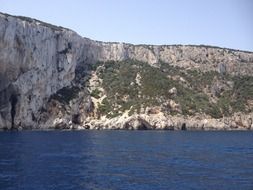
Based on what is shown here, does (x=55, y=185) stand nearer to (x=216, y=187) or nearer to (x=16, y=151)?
(x=216, y=187)

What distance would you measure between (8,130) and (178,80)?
269ft

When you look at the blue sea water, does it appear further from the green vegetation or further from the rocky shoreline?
the green vegetation

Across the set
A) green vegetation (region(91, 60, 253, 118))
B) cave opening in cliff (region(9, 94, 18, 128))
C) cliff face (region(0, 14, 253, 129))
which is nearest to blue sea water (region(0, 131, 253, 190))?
cliff face (region(0, 14, 253, 129))

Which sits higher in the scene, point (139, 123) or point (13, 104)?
point (13, 104)

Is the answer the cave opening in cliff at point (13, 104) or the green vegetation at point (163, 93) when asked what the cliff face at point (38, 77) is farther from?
the green vegetation at point (163, 93)

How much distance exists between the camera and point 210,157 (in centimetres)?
7519

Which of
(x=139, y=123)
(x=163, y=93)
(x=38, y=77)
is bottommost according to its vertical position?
(x=139, y=123)

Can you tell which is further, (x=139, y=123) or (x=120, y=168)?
(x=139, y=123)

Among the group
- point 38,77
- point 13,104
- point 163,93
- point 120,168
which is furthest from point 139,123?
point 120,168

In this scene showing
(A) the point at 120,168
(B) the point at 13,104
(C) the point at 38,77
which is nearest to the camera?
(A) the point at 120,168

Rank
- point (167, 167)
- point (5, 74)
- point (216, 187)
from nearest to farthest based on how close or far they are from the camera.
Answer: point (216, 187) < point (167, 167) < point (5, 74)

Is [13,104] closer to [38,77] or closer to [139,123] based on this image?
[38,77]

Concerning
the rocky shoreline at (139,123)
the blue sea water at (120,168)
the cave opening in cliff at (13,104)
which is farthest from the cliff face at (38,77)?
the blue sea water at (120,168)

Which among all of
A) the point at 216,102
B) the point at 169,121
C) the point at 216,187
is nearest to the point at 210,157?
the point at 216,187
